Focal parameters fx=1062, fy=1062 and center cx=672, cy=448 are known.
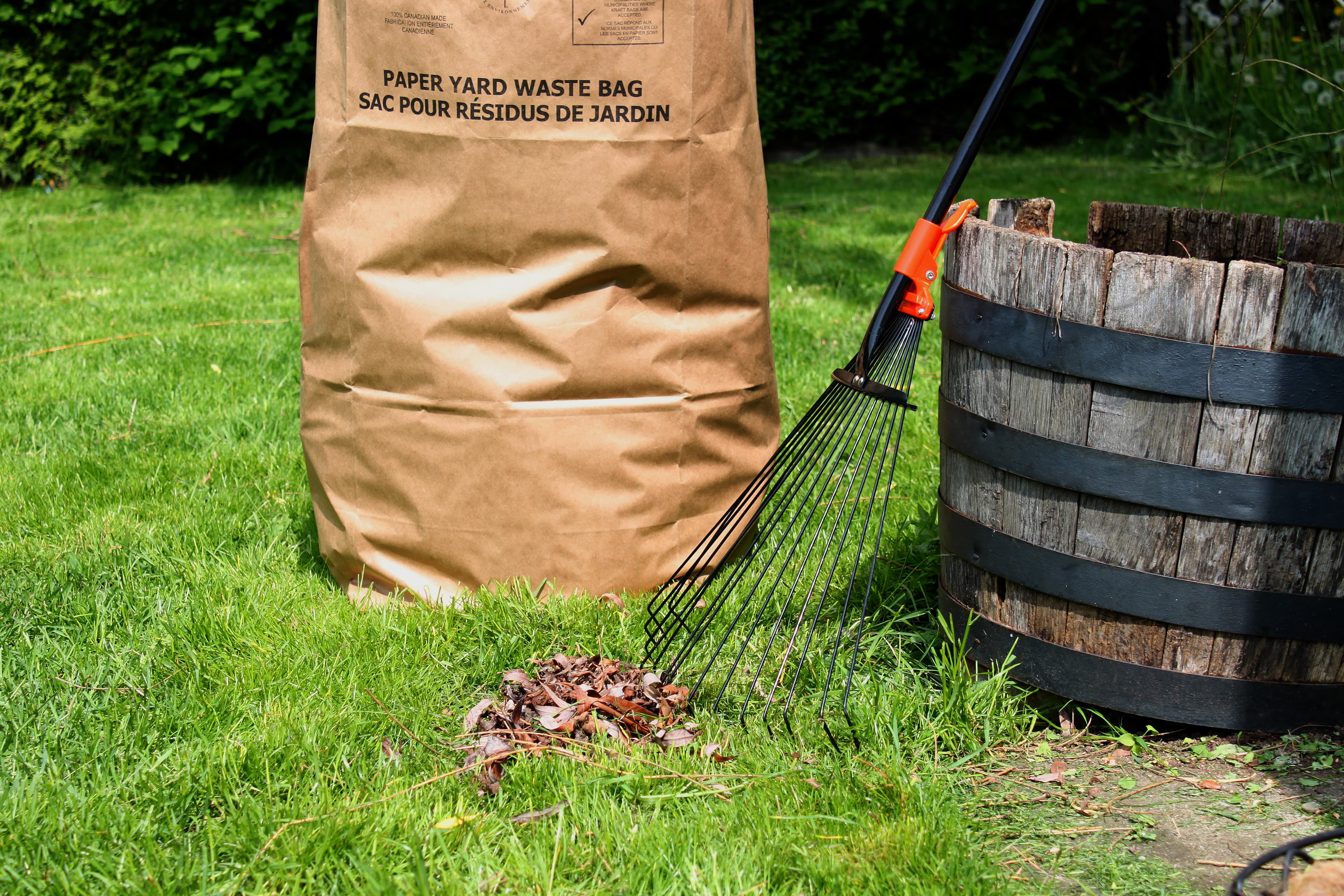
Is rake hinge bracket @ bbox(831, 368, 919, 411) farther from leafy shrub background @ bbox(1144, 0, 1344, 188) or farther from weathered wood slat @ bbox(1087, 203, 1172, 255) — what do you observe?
leafy shrub background @ bbox(1144, 0, 1344, 188)

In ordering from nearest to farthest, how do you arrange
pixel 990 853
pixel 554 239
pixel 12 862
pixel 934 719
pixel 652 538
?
pixel 12 862, pixel 990 853, pixel 934 719, pixel 554 239, pixel 652 538

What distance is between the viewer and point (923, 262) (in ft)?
6.00

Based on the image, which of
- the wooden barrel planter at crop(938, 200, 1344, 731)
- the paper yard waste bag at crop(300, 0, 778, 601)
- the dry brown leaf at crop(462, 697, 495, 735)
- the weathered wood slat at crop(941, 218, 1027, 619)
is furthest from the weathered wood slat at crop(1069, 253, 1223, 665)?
the dry brown leaf at crop(462, 697, 495, 735)

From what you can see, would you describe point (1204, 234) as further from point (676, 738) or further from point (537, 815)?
point (537, 815)

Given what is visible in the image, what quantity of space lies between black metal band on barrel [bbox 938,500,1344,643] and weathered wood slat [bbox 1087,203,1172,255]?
0.82 metres

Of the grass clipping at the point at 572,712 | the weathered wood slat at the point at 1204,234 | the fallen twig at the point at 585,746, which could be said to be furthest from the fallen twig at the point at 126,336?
the weathered wood slat at the point at 1204,234

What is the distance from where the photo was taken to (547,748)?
5.82 ft

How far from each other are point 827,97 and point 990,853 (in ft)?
27.9

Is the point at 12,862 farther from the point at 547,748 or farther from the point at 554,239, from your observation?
the point at 554,239

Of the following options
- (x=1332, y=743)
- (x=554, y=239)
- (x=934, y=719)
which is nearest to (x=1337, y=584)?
(x=1332, y=743)

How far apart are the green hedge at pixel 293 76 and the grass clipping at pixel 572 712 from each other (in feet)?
21.2

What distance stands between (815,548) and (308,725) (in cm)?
126

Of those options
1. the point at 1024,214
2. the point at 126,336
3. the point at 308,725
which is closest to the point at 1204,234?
the point at 1024,214

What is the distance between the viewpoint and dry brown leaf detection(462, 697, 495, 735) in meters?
1.86
